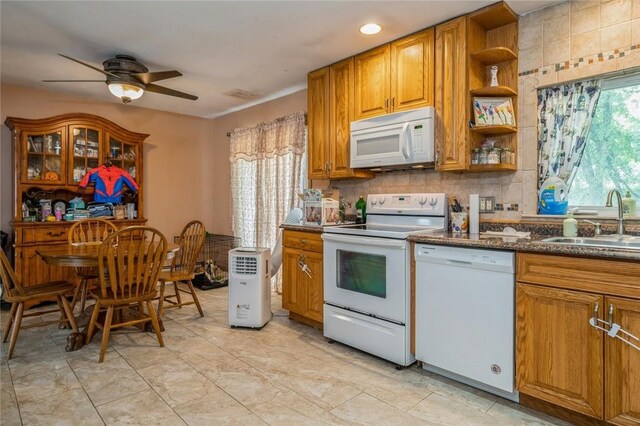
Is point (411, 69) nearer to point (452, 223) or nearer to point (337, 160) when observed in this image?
point (337, 160)

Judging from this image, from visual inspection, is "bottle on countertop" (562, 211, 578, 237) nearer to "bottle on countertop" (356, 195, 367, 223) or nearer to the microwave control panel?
the microwave control panel

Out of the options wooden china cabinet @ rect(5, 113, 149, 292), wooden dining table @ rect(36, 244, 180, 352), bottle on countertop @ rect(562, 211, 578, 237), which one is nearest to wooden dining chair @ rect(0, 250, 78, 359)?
wooden dining table @ rect(36, 244, 180, 352)

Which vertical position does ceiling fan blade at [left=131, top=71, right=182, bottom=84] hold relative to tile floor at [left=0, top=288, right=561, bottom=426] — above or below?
above

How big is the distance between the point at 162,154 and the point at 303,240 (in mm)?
3128

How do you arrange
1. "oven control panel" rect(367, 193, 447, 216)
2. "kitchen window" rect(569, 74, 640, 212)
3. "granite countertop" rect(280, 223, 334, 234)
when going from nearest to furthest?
1. "kitchen window" rect(569, 74, 640, 212)
2. "oven control panel" rect(367, 193, 447, 216)
3. "granite countertop" rect(280, 223, 334, 234)

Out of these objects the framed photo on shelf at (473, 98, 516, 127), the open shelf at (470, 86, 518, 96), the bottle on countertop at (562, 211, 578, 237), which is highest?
the open shelf at (470, 86, 518, 96)

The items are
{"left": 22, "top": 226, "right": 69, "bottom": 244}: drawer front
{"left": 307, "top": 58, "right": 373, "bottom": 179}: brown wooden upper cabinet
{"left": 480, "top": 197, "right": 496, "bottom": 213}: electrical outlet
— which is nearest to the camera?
{"left": 480, "top": 197, "right": 496, "bottom": 213}: electrical outlet

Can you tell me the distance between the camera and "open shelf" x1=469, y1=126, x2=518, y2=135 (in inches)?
98.6

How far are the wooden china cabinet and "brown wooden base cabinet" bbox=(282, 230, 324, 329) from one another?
2.33 m

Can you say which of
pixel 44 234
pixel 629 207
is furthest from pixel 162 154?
pixel 629 207

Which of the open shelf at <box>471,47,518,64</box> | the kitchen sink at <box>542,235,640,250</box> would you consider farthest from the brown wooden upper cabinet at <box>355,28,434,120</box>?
the kitchen sink at <box>542,235,640,250</box>

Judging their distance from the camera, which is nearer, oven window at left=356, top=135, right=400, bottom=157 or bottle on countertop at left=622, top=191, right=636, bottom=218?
bottle on countertop at left=622, top=191, right=636, bottom=218

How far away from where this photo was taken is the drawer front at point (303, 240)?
3.09 meters

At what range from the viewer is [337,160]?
3.41 metres
